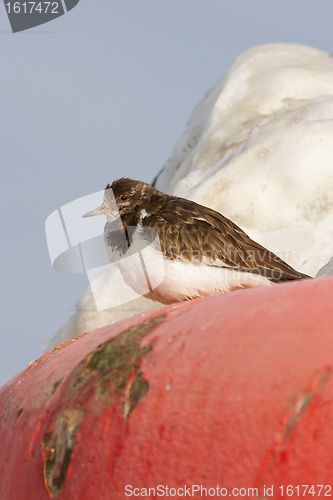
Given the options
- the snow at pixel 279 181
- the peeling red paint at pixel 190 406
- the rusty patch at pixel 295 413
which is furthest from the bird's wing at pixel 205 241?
the rusty patch at pixel 295 413

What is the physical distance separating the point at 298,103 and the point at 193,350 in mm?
8495

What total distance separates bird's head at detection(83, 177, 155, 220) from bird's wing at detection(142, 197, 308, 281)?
0.84 feet

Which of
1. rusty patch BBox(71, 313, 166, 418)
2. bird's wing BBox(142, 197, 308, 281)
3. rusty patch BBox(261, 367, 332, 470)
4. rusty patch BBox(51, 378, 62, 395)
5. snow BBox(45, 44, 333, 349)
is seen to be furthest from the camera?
snow BBox(45, 44, 333, 349)

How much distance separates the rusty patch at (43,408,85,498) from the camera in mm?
1826

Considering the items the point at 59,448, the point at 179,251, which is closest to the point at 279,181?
the point at 179,251

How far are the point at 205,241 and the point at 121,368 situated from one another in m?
2.49

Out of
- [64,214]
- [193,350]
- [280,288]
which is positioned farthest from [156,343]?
[64,214]

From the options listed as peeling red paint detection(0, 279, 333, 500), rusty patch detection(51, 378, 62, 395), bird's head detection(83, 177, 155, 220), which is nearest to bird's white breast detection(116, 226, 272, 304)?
bird's head detection(83, 177, 155, 220)

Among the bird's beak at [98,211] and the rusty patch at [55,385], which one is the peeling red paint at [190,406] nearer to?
the rusty patch at [55,385]

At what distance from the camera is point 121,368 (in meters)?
1.89

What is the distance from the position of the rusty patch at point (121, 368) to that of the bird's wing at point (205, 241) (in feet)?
6.67

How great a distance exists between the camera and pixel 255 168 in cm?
784

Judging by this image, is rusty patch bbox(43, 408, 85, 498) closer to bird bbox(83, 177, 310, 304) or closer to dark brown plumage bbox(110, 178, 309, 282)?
bird bbox(83, 177, 310, 304)

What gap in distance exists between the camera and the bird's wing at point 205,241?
4.15m
